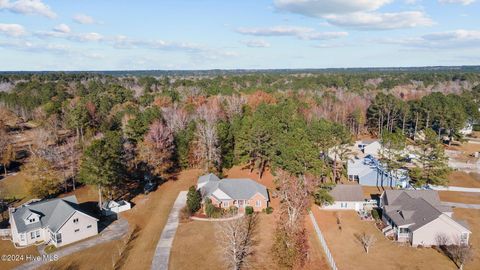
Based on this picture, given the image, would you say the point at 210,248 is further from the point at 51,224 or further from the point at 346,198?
the point at 346,198

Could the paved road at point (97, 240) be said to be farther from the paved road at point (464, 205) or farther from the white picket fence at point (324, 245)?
the paved road at point (464, 205)

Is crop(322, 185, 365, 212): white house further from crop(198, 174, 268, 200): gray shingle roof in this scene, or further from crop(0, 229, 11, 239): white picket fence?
crop(0, 229, 11, 239): white picket fence

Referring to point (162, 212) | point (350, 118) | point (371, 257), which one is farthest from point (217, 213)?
point (350, 118)

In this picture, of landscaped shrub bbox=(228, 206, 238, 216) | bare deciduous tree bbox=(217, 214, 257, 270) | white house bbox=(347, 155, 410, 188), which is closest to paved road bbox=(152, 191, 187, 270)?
bare deciduous tree bbox=(217, 214, 257, 270)

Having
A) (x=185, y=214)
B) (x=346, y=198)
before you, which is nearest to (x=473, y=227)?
(x=346, y=198)

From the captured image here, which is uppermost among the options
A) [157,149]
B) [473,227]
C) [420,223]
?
[157,149]

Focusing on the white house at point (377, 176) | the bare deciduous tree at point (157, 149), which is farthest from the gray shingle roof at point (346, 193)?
the bare deciduous tree at point (157, 149)
